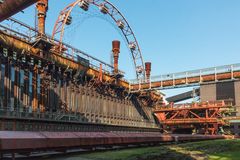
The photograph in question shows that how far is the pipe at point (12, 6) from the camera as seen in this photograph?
16131 millimetres

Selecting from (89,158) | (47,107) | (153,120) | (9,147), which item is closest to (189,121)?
(153,120)

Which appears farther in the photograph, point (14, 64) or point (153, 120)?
point (153, 120)

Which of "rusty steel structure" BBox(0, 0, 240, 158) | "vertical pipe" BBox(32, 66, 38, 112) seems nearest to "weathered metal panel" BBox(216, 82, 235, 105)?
"rusty steel structure" BBox(0, 0, 240, 158)

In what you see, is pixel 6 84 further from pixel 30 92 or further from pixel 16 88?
pixel 30 92

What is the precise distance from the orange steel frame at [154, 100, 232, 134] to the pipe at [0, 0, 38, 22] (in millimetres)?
54302

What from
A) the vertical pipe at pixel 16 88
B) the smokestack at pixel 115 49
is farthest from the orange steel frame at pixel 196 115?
the vertical pipe at pixel 16 88

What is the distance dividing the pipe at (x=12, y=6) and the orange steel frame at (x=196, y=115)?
5430 cm

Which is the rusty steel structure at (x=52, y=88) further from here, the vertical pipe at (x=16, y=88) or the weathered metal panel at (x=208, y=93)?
the weathered metal panel at (x=208, y=93)

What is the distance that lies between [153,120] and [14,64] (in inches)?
1797

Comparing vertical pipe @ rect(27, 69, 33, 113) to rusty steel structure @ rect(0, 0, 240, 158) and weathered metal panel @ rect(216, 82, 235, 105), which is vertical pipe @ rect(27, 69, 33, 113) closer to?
rusty steel structure @ rect(0, 0, 240, 158)

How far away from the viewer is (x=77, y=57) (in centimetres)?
5306

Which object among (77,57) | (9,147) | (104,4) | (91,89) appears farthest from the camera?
(104,4)

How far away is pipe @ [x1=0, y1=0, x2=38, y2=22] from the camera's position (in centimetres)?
1613

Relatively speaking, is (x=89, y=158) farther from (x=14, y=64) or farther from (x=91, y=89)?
(x=91, y=89)
